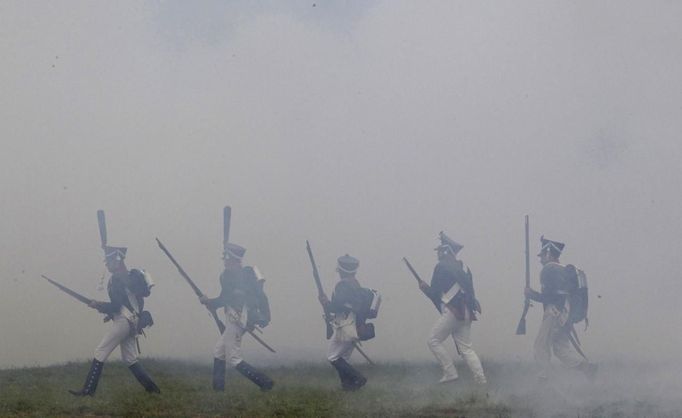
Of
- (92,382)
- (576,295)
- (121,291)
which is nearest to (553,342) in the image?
(576,295)

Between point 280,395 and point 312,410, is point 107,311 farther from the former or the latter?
point 312,410

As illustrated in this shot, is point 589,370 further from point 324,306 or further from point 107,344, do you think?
point 107,344

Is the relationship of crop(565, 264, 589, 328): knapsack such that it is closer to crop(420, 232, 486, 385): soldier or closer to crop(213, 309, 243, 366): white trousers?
crop(420, 232, 486, 385): soldier

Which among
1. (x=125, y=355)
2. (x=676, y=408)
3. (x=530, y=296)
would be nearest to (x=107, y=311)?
(x=125, y=355)

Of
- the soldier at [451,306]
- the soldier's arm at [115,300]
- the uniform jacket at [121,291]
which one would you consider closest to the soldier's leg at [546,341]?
the soldier at [451,306]

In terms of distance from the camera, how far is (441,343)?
2823 centimetres

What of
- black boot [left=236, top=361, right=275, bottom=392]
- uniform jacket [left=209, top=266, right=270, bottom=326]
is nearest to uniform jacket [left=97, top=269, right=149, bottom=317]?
uniform jacket [left=209, top=266, right=270, bottom=326]

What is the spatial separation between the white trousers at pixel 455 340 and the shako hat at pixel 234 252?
4442mm

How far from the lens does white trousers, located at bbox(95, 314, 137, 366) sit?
87.4 feet

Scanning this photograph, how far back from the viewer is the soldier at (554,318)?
28.2m

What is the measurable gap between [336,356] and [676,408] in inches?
311

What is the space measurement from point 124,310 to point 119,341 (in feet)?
2.22

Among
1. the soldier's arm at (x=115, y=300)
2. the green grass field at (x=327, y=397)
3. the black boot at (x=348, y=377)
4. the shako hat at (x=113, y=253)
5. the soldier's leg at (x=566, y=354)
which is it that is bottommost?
the green grass field at (x=327, y=397)

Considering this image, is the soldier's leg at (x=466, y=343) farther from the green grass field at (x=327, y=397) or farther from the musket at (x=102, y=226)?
the musket at (x=102, y=226)
